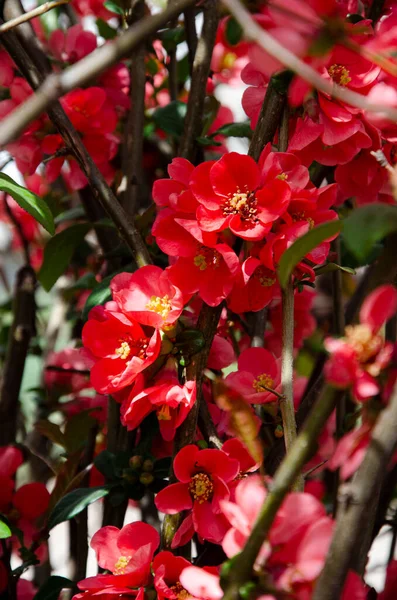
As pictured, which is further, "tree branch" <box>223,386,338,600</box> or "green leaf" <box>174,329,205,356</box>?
"green leaf" <box>174,329,205,356</box>

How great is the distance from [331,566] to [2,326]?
129 cm

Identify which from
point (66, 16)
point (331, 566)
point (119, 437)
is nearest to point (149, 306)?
point (119, 437)

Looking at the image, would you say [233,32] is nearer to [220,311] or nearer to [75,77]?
[220,311]

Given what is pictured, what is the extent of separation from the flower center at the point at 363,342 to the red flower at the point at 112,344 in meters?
0.28

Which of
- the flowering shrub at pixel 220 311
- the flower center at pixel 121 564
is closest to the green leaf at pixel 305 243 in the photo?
the flowering shrub at pixel 220 311

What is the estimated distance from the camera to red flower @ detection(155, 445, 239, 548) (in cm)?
67

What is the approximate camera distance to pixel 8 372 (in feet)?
3.90

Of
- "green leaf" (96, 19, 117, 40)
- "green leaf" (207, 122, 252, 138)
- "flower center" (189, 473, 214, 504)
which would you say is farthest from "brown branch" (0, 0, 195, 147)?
"green leaf" (96, 19, 117, 40)

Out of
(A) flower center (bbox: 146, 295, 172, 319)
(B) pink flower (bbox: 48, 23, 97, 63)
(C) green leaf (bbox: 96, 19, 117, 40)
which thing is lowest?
(A) flower center (bbox: 146, 295, 172, 319)

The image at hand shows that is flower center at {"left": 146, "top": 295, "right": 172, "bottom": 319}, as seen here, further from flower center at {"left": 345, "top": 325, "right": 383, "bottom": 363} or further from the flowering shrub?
flower center at {"left": 345, "top": 325, "right": 383, "bottom": 363}

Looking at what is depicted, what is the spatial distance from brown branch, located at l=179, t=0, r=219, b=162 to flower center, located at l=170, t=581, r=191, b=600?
1.75ft

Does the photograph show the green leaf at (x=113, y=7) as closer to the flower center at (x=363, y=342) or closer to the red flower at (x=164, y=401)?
the red flower at (x=164, y=401)

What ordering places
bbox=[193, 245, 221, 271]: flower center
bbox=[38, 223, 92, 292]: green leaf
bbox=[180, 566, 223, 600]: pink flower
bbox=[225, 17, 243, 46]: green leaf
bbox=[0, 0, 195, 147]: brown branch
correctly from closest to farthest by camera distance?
bbox=[0, 0, 195, 147]: brown branch → bbox=[180, 566, 223, 600]: pink flower → bbox=[193, 245, 221, 271]: flower center → bbox=[225, 17, 243, 46]: green leaf → bbox=[38, 223, 92, 292]: green leaf

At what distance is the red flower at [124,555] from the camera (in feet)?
2.17
